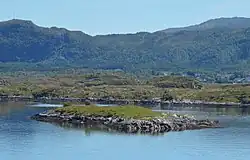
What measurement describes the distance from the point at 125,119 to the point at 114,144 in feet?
64.1

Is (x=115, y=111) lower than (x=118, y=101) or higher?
lower

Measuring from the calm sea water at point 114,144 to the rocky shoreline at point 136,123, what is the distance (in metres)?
3.83

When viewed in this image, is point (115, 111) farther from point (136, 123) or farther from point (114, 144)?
point (114, 144)

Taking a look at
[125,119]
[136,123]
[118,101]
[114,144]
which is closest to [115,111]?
[125,119]

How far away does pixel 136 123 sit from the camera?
100 metres

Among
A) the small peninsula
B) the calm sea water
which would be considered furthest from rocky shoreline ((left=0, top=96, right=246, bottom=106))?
the calm sea water

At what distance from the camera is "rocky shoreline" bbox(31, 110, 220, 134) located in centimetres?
9812

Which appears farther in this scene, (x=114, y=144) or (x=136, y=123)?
(x=136, y=123)

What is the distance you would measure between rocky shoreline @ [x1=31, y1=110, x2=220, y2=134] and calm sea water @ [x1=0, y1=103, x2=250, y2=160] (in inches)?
151

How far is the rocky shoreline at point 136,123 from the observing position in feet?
322

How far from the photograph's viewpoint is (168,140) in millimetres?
87188

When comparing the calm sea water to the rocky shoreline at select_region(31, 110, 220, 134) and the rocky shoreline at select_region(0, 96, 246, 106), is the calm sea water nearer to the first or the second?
the rocky shoreline at select_region(31, 110, 220, 134)

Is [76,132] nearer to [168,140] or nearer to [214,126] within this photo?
[168,140]

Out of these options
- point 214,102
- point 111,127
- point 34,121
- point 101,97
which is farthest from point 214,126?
point 101,97
